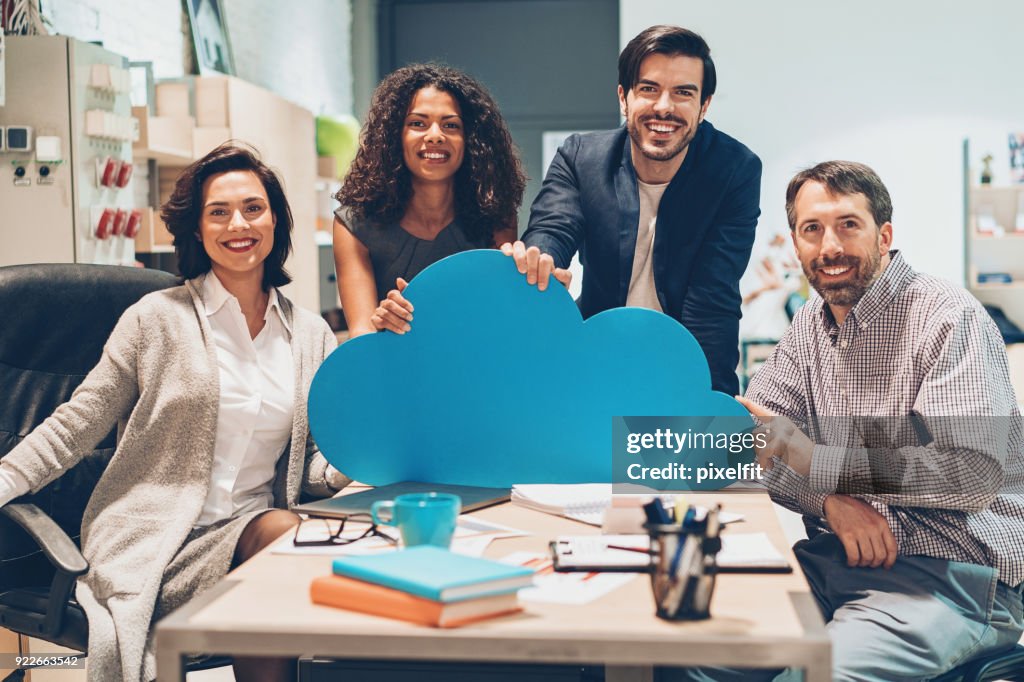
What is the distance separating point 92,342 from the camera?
2275mm

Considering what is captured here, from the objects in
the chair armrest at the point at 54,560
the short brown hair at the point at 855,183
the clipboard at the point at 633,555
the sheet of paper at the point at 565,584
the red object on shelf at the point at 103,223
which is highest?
the red object on shelf at the point at 103,223

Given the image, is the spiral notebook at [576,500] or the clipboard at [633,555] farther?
the spiral notebook at [576,500]

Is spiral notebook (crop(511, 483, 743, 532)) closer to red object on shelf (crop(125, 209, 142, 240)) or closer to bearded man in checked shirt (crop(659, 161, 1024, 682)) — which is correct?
bearded man in checked shirt (crop(659, 161, 1024, 682))

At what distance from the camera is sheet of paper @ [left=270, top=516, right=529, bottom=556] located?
148 cm

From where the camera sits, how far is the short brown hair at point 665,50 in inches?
81.8

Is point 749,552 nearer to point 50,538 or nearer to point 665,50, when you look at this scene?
point 665,50

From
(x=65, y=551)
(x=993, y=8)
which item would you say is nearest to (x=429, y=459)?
(x=65, y=551)

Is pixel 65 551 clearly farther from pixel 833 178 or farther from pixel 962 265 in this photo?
pixel 962 265

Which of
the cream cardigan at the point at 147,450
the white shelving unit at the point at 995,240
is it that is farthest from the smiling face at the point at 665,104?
the white shelving unit at the point at 995,240

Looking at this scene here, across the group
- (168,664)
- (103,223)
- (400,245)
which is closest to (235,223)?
(400,245)

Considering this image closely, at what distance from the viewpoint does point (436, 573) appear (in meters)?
1.20

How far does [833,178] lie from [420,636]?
1149 mm

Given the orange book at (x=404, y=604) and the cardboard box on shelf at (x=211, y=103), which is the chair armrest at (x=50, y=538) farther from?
the cardboard box on shelf at (x=211, y=103)

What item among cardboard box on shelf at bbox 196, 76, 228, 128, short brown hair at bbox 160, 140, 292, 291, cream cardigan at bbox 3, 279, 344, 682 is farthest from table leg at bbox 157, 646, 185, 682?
cardboard box on shelf at bbox 196, 76, 228, 128
